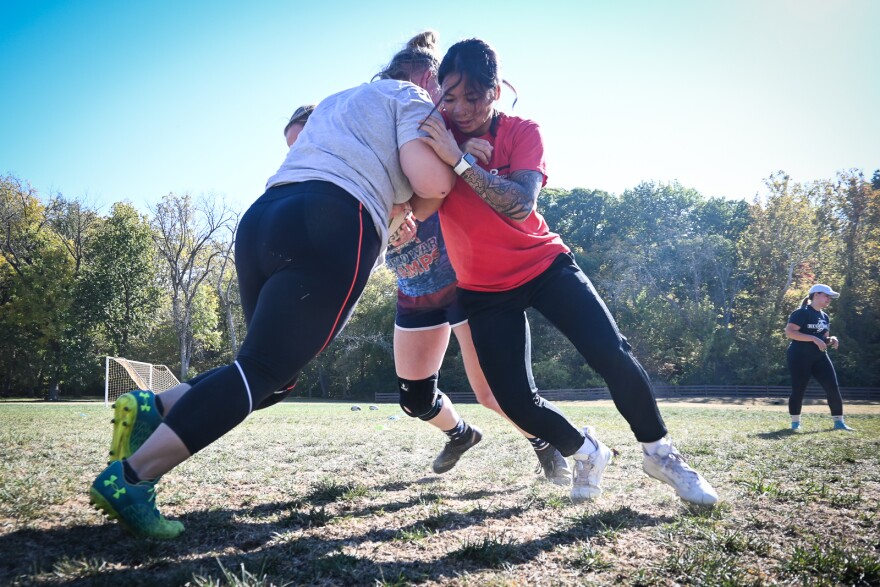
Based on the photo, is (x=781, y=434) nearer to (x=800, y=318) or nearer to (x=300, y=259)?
(x=800, y=318)

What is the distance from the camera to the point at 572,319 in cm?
268

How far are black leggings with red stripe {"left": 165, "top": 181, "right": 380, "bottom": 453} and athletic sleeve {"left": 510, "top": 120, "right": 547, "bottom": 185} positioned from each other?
90cm

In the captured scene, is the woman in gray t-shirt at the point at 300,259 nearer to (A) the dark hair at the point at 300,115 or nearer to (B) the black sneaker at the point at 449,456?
(A) the dark hair at the point at 300,115

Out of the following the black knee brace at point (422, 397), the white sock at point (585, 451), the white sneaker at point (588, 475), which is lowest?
the white sneaker at point (588, 475)

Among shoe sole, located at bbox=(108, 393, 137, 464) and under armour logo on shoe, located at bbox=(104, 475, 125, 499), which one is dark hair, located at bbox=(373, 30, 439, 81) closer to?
shoe sole, located at bbox=(108, 393, 137, 464)

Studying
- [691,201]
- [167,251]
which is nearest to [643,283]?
[691,201]

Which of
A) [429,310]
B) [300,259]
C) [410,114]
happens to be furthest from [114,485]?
[429,310]

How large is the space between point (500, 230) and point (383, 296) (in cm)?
3812

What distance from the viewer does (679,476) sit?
2.55m

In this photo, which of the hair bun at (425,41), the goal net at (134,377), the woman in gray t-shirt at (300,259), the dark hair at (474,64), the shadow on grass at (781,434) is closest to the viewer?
the woman in gray t-shirt at (300,259)

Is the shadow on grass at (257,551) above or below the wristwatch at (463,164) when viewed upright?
below

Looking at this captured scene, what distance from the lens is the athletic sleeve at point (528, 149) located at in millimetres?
2699

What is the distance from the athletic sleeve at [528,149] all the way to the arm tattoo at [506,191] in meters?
0.10

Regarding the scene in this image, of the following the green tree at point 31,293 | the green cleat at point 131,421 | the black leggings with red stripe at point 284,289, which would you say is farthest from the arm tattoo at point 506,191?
the green tree at point 31,293
